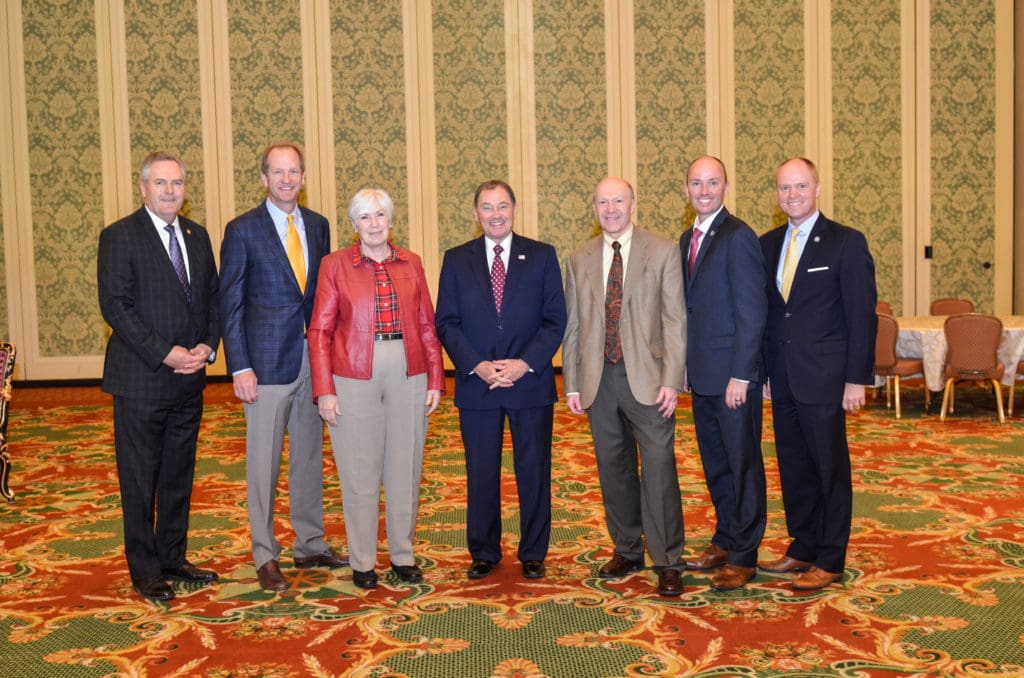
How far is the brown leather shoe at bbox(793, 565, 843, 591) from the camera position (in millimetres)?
3680

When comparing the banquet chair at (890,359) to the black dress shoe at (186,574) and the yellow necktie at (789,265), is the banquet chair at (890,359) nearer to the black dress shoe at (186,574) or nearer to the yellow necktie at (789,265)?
the yellow necktie at (789,265)

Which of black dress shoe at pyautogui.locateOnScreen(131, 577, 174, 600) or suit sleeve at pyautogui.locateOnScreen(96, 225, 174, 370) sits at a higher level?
suit sleeve at pyautogui.locateOnScreen(96, 225, 174, 370)

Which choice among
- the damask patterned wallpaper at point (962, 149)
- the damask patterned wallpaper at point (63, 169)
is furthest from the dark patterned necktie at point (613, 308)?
the damask patterned wallpaper at point (962, 149)

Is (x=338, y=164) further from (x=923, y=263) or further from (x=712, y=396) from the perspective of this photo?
(x=712, y=396)

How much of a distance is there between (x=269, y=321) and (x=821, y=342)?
7.23 feet

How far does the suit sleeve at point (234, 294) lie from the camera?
3805 mm

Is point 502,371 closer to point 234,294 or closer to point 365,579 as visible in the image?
point 365,579

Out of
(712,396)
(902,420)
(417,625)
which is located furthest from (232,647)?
(902,420)

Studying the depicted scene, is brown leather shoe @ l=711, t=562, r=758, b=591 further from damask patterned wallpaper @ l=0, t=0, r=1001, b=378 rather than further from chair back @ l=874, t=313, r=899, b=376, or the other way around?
damask patterned wallpaper @ l=0, t=0, r=1001, b=378

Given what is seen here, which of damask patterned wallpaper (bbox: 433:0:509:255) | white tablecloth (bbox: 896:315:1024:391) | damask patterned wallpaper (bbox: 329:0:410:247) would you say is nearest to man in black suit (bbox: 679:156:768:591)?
white tablecloth (bbox: 896:315:1024:391)

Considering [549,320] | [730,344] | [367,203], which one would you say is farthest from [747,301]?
[367,203]

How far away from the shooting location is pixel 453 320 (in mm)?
3986

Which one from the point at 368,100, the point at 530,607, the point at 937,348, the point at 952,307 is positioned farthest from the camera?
the point at 368,100

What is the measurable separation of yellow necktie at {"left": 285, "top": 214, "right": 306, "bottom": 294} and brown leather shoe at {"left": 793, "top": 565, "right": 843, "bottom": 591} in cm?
232
